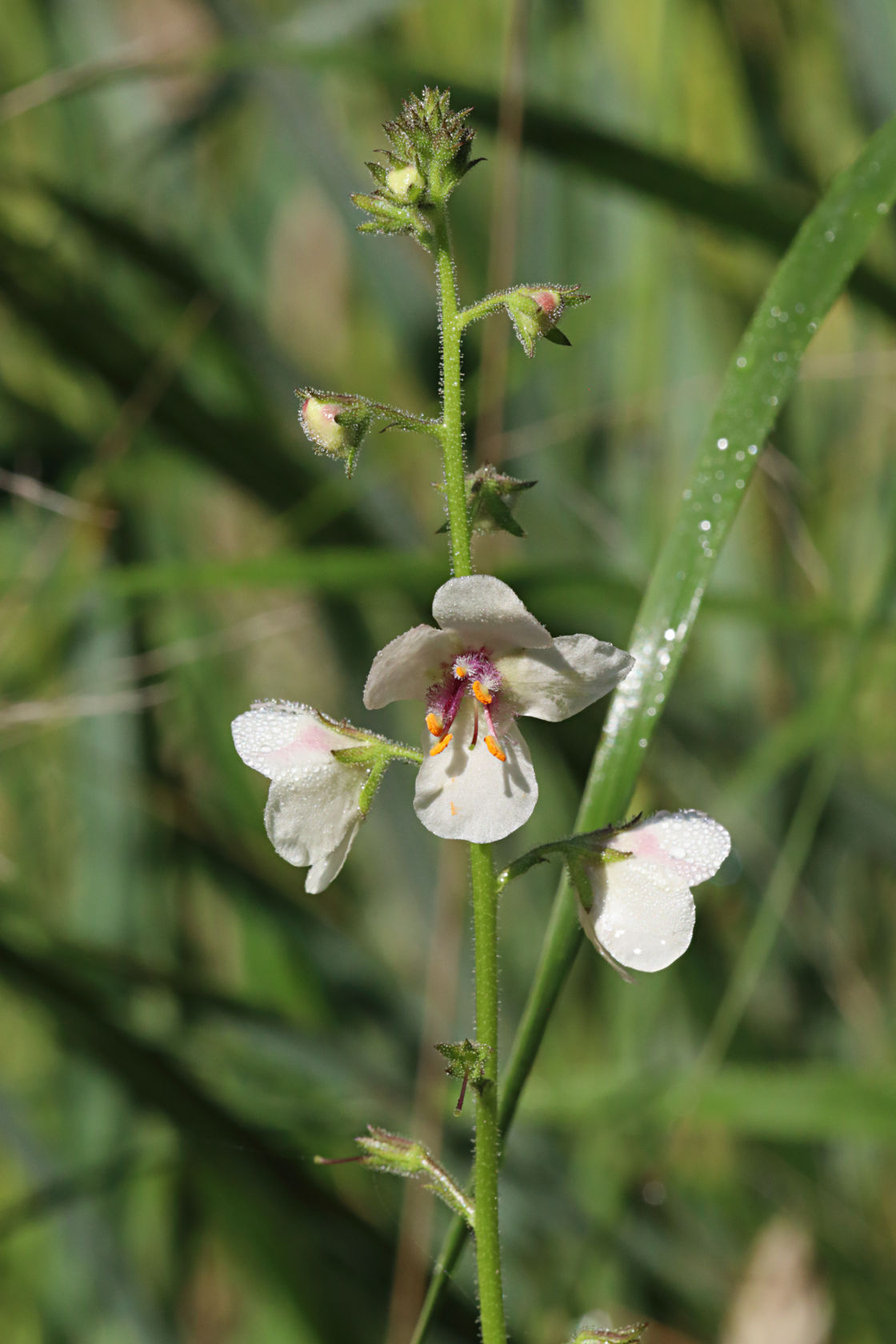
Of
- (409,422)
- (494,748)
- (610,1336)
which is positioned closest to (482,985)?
(494,748)

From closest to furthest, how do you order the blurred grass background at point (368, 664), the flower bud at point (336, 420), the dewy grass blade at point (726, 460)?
the flower bud at point (336, 420), the dewy grass blade at point (726, 460), the blurred grass background at point (368, 664)

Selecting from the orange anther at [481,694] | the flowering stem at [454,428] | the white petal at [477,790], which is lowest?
the white petal at [477,790]

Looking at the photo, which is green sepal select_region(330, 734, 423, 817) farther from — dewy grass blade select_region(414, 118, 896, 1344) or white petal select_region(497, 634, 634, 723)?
dewy grass blade select_region(414, 118, 896, 1344)

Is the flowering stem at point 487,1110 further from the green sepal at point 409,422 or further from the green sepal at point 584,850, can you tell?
the green sepal at point 409,422

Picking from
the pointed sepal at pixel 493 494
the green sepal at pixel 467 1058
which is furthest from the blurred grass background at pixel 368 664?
the green sepal at pixel 467 1058

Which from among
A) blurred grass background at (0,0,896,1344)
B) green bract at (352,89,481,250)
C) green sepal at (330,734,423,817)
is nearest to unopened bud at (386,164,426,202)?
green bract at (352,89,481,250)

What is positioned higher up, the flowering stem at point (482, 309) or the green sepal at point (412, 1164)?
the flowering stem at point (482, 309)

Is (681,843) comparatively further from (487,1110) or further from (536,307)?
(536,307)
